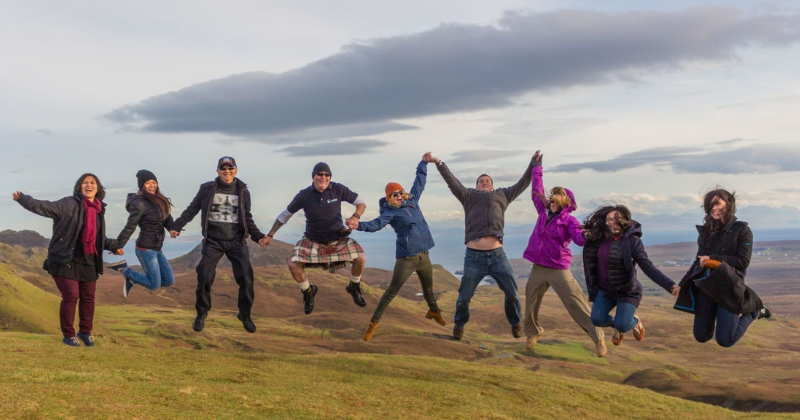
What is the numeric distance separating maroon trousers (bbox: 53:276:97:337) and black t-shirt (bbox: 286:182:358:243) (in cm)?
466

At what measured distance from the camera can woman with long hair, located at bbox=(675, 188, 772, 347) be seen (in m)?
11.4

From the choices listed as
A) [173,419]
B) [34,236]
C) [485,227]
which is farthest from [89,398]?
[34,236]

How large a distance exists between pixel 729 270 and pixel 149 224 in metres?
12.2

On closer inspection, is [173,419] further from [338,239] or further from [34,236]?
[34,236]

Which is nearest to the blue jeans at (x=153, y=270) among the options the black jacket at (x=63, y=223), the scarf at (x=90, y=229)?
the scarf at (x=90, y=229)

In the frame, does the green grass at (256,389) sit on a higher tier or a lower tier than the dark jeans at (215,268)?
lower

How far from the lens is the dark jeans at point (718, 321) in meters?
11.6

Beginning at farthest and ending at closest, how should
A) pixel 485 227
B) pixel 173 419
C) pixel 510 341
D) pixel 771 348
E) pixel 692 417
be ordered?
pixel 771 348
pixel 510 341
pixel 692 417
pixel 485 227
pixel 173 419

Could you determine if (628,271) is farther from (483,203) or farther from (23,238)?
(23,238)

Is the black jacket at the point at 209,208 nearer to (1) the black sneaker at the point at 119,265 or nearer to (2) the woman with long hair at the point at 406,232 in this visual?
(1) the black sneaker at the point at 119,265

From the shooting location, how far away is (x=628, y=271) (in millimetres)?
12070

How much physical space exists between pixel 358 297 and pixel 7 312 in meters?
22.6

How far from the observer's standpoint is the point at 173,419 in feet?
31.1

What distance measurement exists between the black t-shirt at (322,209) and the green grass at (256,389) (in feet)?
11.1
